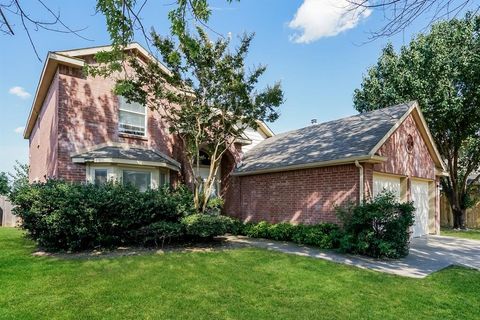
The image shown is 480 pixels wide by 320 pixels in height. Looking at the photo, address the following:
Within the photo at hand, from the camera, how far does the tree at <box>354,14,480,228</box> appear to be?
56.9 feet

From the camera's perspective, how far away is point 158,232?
1021 centimetres

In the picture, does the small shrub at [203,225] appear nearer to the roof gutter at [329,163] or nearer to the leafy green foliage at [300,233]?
the leafy green foliage at [300,233]

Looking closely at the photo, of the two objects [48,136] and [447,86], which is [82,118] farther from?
[447,86]

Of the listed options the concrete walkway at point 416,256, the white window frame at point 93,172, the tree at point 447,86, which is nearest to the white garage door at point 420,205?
the concrete walkway at point 416,256

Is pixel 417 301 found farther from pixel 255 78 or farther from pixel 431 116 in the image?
pixel 431 116

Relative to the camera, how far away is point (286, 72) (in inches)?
499

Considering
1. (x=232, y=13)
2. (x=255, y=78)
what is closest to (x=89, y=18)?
(x=232, y=13)

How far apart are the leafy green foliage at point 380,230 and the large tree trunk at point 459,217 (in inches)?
520

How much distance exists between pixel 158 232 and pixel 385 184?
8.38 metres

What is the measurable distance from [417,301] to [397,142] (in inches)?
324

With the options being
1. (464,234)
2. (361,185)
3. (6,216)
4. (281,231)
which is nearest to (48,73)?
(281,231)

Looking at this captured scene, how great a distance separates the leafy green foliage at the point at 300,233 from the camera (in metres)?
10.6

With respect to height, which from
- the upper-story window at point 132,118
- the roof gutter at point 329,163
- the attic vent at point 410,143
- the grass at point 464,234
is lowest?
the grass at point 464,234

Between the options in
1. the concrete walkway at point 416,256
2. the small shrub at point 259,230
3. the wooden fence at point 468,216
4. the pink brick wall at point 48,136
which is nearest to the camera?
the concrete walkway at point 416,256
